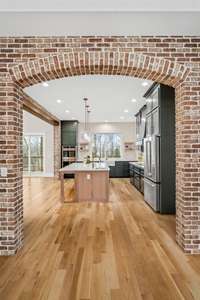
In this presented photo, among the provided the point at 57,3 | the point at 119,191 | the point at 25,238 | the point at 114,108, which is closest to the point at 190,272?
the point at 25,238

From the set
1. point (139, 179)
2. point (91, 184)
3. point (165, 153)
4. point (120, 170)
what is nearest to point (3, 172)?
point (165, 153)

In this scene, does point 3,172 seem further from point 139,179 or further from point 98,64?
point 139,179

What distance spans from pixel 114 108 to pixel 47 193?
402cm

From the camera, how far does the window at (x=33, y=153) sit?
1323cm

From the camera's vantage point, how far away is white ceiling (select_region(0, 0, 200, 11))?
2.55m

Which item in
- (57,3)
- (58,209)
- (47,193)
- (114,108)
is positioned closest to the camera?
(57,3)

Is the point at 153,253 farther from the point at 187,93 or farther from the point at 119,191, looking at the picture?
the point at 119,191

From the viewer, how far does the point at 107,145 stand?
1357 cm

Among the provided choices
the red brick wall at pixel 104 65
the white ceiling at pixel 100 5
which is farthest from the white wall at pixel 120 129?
the white ceiling at pixel 100 5

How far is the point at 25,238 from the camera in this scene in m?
3.96

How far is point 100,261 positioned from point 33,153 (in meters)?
10.9

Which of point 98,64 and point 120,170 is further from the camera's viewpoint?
point 120,170

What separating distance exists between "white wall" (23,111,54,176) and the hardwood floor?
7.90 meters

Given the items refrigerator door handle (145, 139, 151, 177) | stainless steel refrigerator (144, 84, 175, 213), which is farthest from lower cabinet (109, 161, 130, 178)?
stainless steel refrigerator (144, 84, 175, 213)
